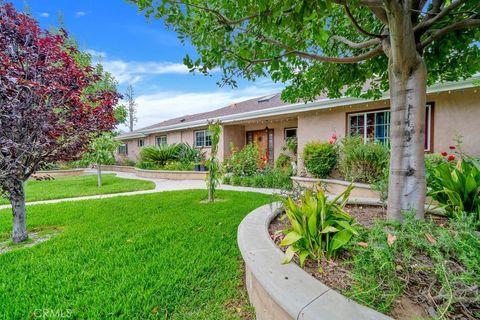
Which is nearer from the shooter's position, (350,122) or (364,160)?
(364,160)

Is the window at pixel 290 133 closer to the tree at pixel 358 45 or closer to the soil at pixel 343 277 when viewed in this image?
the tree at pixel 358 45

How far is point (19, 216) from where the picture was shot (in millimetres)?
3955

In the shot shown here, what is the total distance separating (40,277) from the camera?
2.75 meters

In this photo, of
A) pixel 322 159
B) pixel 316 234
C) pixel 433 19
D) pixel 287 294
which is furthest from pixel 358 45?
pixel 322 159

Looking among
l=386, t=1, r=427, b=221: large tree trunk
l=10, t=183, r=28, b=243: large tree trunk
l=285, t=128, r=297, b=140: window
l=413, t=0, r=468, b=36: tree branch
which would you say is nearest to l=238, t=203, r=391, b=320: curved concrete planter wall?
l=386, t=1, r=427, b=221: large tree trunk

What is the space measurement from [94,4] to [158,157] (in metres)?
8.05

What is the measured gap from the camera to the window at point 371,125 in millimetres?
7715

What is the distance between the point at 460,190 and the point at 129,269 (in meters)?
4.15

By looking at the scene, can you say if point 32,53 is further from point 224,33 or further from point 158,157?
point 158,157

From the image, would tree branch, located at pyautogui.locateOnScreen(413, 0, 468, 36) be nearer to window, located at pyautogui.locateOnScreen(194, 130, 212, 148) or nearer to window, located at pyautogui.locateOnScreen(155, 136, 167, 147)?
window, located at pyautogui.locateOnScreen(194, 130, 212, 148)

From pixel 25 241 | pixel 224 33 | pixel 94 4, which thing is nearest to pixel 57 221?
pixel 25 241

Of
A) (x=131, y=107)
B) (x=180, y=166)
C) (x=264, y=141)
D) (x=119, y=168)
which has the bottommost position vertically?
(x=119, y=168)

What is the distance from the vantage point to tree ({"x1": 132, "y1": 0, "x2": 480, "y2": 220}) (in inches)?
89.7

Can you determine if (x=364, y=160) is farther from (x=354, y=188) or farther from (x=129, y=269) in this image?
(x=129, y=269)
